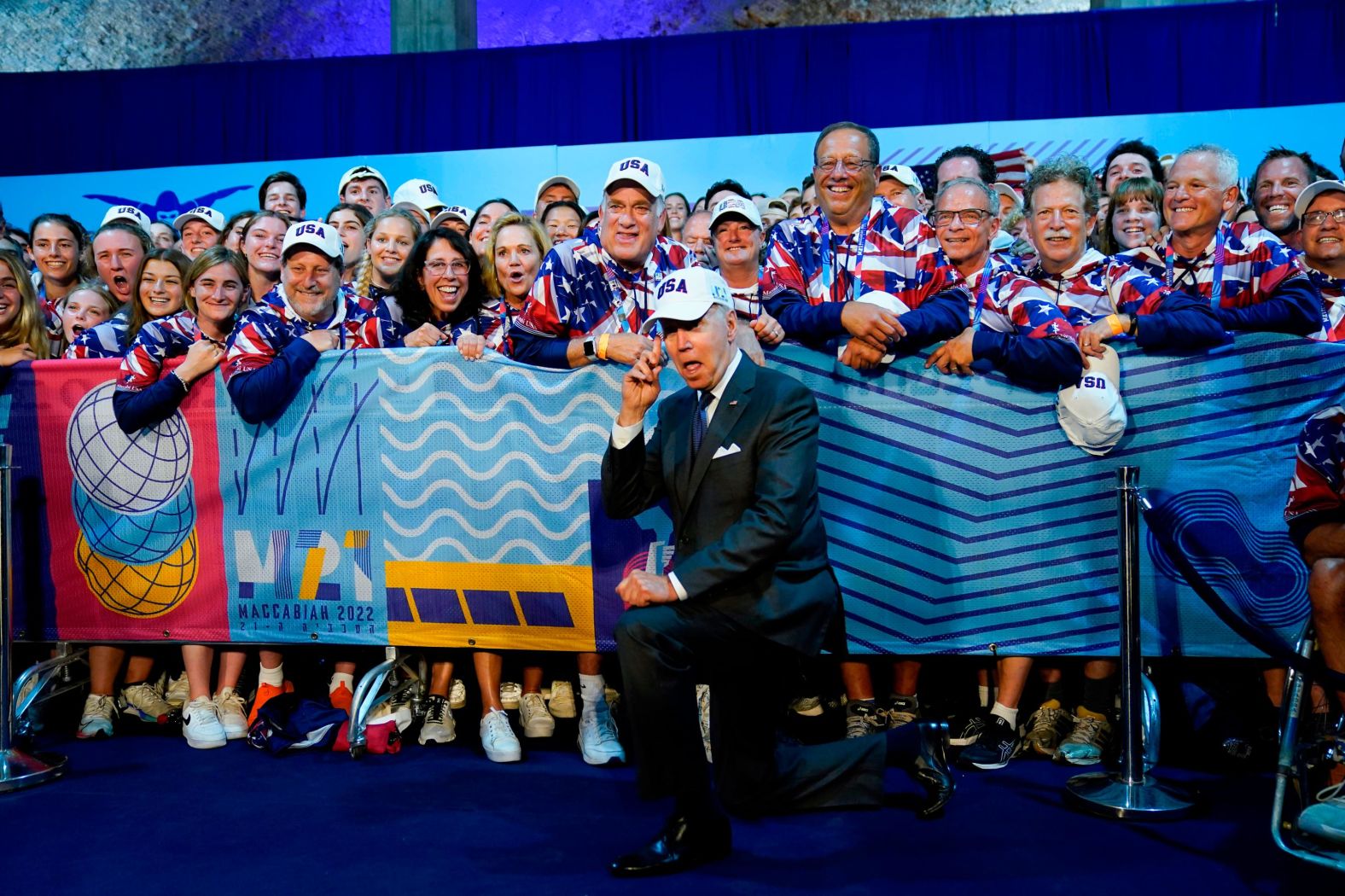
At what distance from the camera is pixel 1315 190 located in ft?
16.9

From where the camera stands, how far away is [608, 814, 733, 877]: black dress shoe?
3668 millimetres

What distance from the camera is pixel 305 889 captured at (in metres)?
3.62

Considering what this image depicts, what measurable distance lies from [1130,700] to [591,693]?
6.83 ft

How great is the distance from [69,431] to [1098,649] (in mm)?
4398

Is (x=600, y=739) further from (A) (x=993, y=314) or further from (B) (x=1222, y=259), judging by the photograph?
(B) (x=1222, y=259)

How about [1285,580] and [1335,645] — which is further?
[1285,580]

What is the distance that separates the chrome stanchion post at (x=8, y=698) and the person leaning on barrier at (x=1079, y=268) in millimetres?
4200

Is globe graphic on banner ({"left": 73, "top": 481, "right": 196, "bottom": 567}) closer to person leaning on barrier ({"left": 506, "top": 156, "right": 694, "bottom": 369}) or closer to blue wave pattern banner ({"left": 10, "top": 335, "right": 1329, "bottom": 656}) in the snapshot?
blue wave pattern banner ({"left": 10, "top": 335, "right": 1329, "bottom": 656})

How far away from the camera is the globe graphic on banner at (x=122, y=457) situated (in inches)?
206

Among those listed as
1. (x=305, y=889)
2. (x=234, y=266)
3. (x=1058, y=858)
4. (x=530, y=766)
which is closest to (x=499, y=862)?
(x=305, y=889)

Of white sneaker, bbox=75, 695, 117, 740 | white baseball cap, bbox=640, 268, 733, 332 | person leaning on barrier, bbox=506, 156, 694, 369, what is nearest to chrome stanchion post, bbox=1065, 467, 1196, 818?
white baseball cap, bbox=640, 268, 733, 332

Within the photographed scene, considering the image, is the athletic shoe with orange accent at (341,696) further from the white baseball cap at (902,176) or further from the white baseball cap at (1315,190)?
the white baseball cap at (1315,190)

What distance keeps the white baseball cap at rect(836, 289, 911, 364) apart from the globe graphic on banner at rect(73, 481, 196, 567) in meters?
2.82

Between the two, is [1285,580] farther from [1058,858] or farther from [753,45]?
[753,45]
